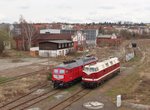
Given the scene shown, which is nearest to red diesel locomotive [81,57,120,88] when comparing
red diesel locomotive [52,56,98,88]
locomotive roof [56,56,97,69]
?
red diesel locomotive [52,56,98,88]

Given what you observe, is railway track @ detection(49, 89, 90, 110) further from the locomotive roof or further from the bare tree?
the bare tree

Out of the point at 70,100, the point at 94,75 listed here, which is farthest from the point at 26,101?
the point at 94,75

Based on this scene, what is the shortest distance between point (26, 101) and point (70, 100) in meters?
4.00

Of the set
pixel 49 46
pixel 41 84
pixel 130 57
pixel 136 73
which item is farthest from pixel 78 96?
pixel 49 46

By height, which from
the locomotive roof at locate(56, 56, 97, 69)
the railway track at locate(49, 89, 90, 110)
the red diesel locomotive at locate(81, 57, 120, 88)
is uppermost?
the locomotive roof at locate(56, 56, 97, 69)

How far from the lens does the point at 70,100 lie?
26453 millimetres

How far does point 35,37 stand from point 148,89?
54698mm

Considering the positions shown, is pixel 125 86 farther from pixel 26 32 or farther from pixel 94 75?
pixel 26 32

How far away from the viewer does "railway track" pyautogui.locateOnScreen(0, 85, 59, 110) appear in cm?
2397

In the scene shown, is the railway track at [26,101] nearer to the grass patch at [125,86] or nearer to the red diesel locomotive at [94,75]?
the red diesel locomotive at [94,75]

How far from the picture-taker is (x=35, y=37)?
80500mm

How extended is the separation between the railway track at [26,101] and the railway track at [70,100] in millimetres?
2224

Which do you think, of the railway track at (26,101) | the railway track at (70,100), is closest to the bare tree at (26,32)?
the railway track at (26,101)

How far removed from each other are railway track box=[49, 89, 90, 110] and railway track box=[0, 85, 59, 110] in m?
2.22
